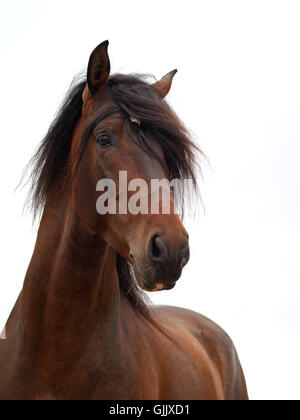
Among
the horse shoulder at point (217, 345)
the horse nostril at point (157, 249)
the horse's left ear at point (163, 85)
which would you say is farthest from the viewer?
the horse shoulder at point (217, 345)

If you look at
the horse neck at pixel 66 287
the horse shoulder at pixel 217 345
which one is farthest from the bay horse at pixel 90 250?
the horse shoulder at pixel 217 345

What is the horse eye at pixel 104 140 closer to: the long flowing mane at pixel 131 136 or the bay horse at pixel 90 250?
the bay horse at pixel 90 250

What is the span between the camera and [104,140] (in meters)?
3.52

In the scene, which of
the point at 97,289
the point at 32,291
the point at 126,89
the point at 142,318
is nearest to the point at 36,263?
the point at 32,291

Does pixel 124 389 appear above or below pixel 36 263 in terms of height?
below

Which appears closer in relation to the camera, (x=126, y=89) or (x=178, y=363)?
(x=126, y=89)

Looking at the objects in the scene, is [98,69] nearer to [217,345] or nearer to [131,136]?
[131,136]

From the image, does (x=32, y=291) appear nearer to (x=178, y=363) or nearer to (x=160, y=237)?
(x=160, y=237)

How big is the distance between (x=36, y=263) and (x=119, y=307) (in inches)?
25.8

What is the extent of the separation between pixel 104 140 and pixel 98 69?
53 cm

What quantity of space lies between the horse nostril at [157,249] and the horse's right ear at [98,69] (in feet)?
4.21

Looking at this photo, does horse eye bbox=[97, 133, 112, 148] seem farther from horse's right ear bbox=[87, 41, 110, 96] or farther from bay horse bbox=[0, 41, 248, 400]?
horse's right ear bbox=[87, 41, 110, 96]

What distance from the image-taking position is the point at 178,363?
4523mm

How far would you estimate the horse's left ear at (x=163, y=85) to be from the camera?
399 centimetres
